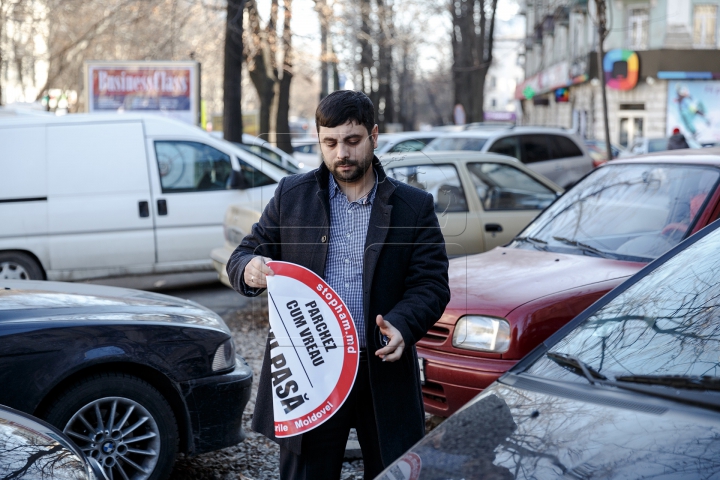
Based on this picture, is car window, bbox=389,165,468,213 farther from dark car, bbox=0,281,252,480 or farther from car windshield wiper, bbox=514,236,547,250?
car windshield wiper, bbox=514,236,547,250

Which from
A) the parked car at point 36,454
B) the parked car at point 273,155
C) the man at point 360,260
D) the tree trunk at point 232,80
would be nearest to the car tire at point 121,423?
the parked car at point 36,454

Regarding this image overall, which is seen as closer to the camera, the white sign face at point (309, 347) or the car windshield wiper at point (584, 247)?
the white sign face at point (309, 347)

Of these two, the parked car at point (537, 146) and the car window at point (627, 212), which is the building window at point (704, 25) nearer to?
the parked car at point (537, 146)

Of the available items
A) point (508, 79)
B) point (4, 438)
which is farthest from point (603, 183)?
point (508, 79)

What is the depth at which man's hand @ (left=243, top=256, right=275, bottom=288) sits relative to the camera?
283 cm

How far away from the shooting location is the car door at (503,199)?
26.3 feet

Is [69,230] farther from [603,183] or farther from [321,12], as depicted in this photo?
[321,12]

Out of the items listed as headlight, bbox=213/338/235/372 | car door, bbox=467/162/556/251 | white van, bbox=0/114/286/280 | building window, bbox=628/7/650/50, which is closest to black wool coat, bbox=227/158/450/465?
headlight, bbox=213/338/235/372

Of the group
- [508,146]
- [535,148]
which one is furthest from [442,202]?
[535,148]

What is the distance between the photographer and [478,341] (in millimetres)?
4762

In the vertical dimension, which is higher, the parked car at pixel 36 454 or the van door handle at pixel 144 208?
the van door handle at pixel 144 208

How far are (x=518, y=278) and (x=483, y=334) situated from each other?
1.47 feet

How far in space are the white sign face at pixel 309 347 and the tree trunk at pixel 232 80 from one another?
14.0m

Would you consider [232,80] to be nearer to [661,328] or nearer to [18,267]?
[18,267]
